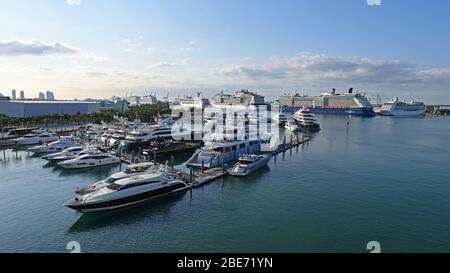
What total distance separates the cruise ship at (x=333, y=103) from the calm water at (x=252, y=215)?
114m

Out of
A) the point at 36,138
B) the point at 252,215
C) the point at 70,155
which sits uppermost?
the point at 36,138

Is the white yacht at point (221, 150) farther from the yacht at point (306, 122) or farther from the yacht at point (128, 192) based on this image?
the yacht at point (306, 122)

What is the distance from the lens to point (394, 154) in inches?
1714

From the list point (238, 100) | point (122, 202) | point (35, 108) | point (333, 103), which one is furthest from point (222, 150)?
point (333, 103)

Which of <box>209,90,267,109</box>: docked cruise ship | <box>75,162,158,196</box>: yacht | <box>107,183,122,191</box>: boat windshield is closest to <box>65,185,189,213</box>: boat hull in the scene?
<box>107,183,122,191</box>: boat windshield

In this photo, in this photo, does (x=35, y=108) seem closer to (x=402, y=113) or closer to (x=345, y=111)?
(x=345, y=111)

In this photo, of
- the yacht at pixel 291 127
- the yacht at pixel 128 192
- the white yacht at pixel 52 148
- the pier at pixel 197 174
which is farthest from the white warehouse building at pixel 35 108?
the yacht at pixel 128 192

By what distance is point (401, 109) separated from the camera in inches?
6024

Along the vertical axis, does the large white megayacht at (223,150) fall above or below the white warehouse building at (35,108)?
below

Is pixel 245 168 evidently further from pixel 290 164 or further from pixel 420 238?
pixel 420 238

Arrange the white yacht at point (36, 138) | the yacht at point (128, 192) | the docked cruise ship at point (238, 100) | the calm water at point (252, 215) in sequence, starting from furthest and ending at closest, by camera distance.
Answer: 1. the docked cruise ship at point (238, 100)
2. the white yacht at point (36, 138)
3. the yacht at point (128, 192)
4. the calm water at point (252, 215)

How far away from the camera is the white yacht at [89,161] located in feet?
102

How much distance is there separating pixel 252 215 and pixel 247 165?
32.6ft

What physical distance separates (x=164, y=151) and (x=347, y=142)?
32005mm
